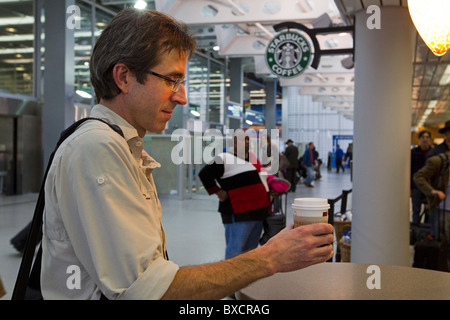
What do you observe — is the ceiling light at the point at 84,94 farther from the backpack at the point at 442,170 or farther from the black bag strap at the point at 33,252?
the black bag strap at the point at 33,252

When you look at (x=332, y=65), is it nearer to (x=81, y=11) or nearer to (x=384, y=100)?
(x=81, y=11)

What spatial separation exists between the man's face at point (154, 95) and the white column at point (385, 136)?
3.27 m

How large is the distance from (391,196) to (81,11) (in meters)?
10.7

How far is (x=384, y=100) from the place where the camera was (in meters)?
4.16

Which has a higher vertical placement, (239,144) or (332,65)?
(332,65)

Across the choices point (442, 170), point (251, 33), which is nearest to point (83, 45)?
point (251, 33)

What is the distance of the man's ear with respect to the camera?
1.20 metres

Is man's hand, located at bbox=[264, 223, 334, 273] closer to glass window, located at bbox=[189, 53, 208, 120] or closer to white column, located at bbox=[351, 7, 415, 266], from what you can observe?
white column, located at bbox=[351, 7, 415, 266]

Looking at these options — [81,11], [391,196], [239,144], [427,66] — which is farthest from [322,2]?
[81,11]

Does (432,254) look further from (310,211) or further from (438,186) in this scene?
(310,211)

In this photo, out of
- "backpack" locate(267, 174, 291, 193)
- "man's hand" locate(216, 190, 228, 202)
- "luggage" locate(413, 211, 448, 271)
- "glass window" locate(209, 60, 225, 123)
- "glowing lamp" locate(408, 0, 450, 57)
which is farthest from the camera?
"glass window" locate(209, 60, 225, 123)

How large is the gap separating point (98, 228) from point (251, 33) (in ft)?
41.5

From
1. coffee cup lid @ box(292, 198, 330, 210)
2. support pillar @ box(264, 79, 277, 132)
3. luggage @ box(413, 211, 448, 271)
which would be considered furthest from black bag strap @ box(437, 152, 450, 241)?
support pillar @ box(264, 79, 277, 132)

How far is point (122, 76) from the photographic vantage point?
121cm
